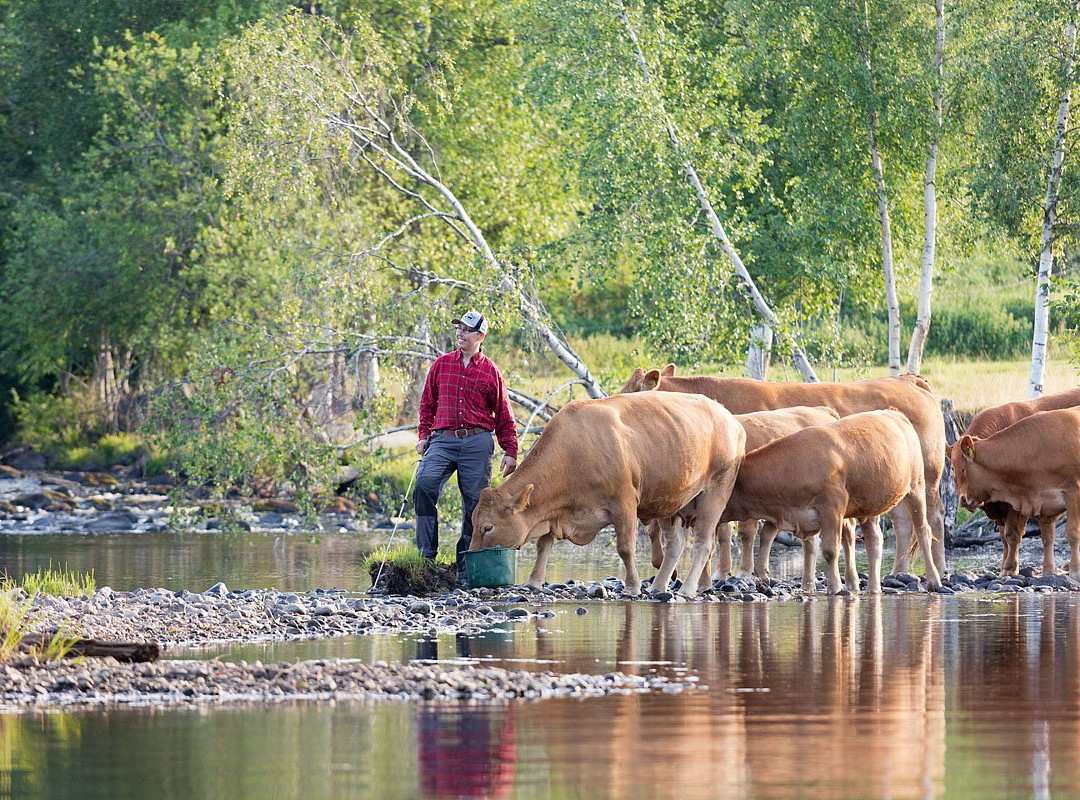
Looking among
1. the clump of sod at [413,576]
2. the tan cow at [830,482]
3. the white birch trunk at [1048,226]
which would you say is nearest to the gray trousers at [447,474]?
the clump of sod at [413,576]

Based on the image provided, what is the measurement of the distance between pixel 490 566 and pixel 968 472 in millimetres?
5784

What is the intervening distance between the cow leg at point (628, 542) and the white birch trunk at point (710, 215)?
26.7 feet

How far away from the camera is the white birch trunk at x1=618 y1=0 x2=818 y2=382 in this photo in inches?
895

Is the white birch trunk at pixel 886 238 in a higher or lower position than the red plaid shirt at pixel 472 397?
higher

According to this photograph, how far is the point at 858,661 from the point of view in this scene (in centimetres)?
1066

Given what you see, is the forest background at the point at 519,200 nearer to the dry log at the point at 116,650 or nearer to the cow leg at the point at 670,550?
the cow leg at the point at 670,550

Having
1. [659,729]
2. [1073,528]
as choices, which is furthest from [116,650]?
[1073,528]

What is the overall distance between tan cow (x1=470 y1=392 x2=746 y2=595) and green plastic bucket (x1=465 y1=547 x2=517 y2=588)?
176 millimetres

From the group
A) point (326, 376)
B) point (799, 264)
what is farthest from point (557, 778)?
point (799, 264)

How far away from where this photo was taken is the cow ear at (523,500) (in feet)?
47.9

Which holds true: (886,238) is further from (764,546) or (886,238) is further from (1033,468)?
(764,546)

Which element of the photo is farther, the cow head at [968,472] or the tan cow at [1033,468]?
the cow head at [968,472]

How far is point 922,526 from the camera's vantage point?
54.6 ft

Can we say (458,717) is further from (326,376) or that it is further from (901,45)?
(901,45)
